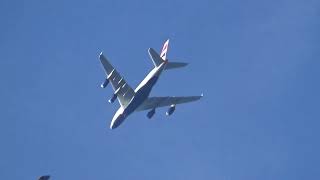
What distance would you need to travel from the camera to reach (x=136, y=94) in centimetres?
16150

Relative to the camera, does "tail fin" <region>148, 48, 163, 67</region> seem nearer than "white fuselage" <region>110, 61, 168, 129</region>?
Yes

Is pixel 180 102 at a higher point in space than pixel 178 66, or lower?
lower

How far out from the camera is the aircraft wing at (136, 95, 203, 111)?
17062 centimetres

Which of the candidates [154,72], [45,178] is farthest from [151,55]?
[45,178]

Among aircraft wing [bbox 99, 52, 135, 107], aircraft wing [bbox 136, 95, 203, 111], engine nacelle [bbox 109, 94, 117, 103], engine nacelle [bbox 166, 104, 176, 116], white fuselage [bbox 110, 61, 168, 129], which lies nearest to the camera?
white fuselage [bbox 110, 61, 168, 129]

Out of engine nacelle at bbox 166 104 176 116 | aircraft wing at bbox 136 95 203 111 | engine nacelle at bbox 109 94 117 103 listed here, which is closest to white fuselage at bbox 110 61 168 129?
engine nacelle at bbox 109 94 117 103

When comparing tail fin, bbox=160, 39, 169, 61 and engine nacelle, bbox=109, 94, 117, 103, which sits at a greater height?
tail fin, bbox=160, 39, 169, 61

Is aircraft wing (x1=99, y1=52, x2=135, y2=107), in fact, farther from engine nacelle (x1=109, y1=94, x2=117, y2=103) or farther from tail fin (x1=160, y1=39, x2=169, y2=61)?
tail fin (x1=160, y1=39, x2=169, y2=61)

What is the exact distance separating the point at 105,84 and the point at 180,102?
20068mm

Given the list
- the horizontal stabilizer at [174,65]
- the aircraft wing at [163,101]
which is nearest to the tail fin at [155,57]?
the horizontal stabilizer at [174,65]

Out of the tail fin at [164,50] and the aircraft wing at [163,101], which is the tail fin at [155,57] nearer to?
the tail fin at [164,50]

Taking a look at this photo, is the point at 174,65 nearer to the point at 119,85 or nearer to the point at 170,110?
the point at 119,85

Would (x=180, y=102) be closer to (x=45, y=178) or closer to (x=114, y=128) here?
(x=114, y=128)

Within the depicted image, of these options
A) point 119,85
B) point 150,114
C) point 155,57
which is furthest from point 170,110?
point 155,57
